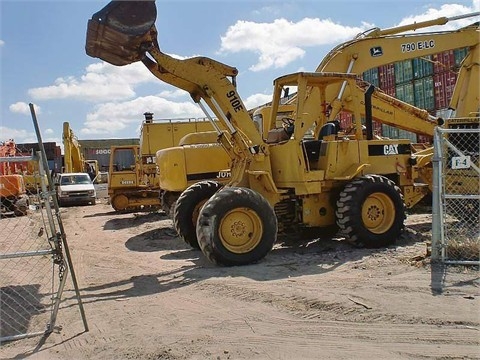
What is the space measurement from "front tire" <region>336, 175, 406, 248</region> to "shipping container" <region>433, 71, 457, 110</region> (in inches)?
487

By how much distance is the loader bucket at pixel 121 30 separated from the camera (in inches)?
270

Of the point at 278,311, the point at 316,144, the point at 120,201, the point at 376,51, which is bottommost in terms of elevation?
the point at 278,311

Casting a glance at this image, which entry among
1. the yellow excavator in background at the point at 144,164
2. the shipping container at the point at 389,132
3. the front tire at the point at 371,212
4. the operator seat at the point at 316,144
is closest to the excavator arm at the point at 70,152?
the yellow excavator in background at the point at 144,164

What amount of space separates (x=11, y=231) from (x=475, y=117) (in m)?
12.9

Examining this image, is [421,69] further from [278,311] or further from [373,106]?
[278,311]

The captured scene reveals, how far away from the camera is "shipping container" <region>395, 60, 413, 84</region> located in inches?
853

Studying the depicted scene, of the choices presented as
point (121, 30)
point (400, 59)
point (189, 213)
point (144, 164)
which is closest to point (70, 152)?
point (144, 164)

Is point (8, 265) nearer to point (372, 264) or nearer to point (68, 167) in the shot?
Result: point (372, 264)

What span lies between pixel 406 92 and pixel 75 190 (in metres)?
16.3

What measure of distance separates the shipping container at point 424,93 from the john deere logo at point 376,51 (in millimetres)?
10841

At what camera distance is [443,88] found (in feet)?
64.6

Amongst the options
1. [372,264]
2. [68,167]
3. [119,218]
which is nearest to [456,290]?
[372,264]

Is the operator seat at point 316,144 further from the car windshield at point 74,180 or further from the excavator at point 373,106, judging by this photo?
the car windshield at point 74,180

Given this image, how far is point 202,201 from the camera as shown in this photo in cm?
945
